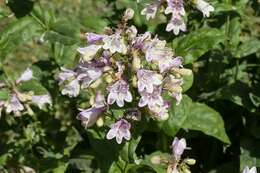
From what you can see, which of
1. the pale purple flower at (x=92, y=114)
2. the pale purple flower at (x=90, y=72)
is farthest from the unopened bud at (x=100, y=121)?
the pale purple flower at (x=90, y=72)

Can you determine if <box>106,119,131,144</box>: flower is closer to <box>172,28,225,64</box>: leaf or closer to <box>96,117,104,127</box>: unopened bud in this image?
<box>96,117,104,127</box>: unopened bud

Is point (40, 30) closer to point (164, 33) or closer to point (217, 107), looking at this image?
point (164, 33)

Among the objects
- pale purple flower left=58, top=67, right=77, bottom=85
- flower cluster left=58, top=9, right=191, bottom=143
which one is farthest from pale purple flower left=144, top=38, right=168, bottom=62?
pale purple flower left=58, top=67, right=77, bottom=85

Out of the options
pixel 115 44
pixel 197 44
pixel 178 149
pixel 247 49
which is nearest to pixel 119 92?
pixel 115 44

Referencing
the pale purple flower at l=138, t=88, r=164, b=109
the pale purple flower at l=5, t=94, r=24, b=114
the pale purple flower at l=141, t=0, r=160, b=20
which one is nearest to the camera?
the pale purple flower at l=138, t=88, r=164, b=109

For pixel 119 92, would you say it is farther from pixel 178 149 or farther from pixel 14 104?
pixel 14 104

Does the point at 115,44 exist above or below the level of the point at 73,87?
above

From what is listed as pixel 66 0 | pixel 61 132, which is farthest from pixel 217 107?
pixel 66 0
